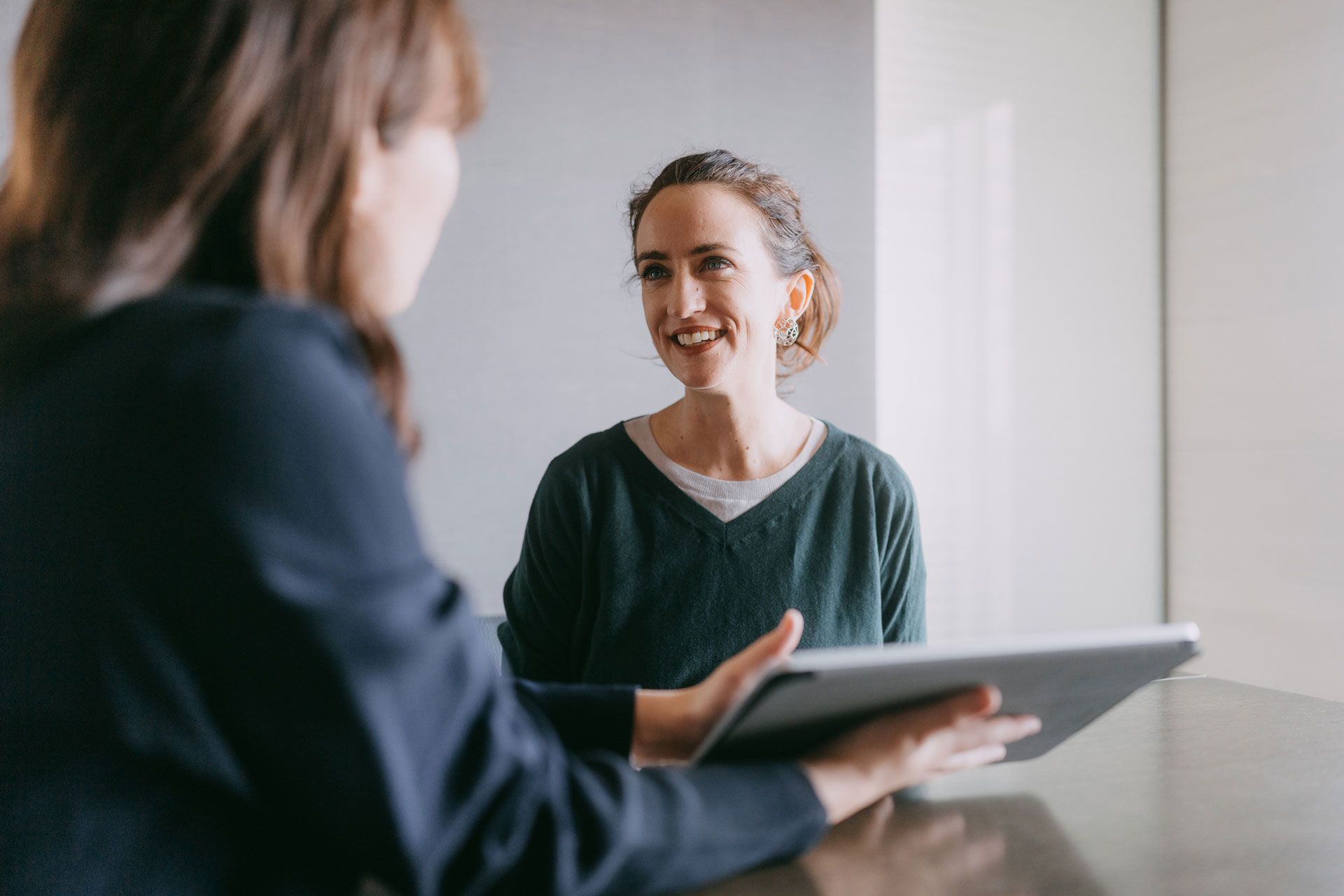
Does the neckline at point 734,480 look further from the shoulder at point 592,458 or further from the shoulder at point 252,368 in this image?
the shoulder at point 252,368

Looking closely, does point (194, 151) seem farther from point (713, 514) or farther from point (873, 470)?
point (873, 470)

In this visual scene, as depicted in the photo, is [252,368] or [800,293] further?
[800,293]

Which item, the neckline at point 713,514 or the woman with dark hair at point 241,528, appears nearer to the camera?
the woman with dark hair at point 241,528

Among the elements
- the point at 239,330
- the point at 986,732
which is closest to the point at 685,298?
the point at 986,732

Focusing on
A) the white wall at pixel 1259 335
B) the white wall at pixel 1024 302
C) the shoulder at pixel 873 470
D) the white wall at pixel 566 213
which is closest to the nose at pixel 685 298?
the shoulder at pixel 873 470

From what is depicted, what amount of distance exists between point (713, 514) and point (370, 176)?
38.5 inches

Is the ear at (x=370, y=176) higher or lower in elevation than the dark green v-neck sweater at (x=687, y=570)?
higher

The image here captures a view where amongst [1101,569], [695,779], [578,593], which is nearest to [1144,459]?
[1101,569]

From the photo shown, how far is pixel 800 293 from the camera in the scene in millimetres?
1817

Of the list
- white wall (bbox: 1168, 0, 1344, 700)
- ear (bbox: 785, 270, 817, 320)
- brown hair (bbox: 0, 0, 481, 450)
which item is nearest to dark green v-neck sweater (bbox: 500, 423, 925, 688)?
ear (bbox: 785, 270, 817, 320)

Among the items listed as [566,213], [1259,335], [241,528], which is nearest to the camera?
[241,528]

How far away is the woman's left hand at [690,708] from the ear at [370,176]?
0.45 metres

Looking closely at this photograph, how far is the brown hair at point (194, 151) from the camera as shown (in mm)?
581

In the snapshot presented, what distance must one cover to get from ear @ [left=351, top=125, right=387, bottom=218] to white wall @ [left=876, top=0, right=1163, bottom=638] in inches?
97.0
